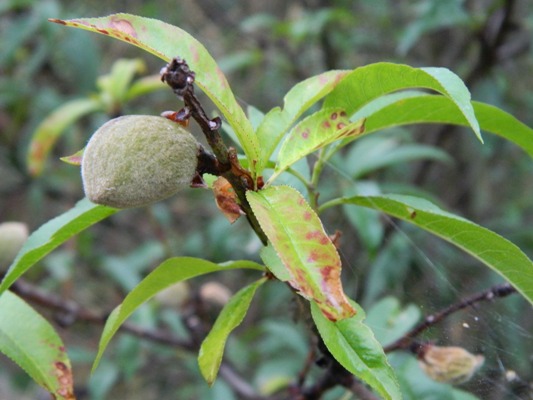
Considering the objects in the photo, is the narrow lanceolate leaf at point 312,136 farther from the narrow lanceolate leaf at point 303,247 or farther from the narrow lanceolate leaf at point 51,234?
the narrow lanceolate leaf at point 51,234

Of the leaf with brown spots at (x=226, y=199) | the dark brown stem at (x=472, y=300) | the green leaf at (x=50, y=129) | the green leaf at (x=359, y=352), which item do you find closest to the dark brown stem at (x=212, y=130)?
the leaf with brown spots at (x=226, y=199)

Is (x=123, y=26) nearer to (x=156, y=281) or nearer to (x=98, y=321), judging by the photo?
(x=156, y=281)

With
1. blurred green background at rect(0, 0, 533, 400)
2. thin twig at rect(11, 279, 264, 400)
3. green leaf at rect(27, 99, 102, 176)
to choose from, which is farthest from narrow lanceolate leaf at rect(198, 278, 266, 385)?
green leaf at rect(27, 99, 102, 176)

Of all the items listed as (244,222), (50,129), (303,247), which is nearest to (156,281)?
(303,247)

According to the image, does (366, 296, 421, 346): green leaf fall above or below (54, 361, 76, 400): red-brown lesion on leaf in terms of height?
below

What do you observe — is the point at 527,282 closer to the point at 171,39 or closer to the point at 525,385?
the point at 525,385

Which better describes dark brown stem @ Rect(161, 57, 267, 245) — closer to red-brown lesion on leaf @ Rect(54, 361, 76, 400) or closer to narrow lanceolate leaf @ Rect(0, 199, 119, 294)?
narrow lanceolate leaf @ Rect(0, 199, 119, 294)
